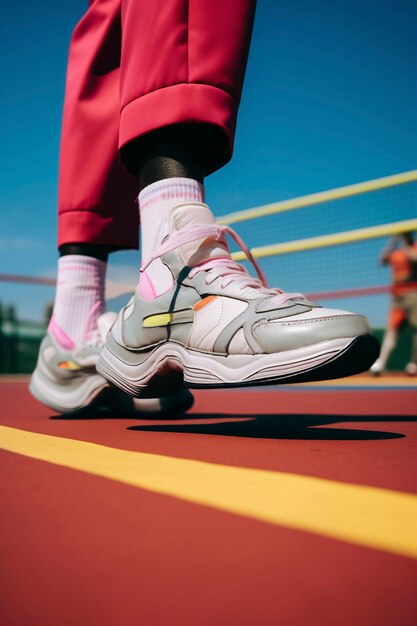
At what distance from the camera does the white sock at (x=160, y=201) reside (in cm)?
99

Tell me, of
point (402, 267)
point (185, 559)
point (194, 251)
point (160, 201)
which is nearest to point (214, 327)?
point (194, 251)

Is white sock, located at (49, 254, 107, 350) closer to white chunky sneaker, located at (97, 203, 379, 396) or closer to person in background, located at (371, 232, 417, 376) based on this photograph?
white chunky sneaker, located at (97, 203, 379, 396)

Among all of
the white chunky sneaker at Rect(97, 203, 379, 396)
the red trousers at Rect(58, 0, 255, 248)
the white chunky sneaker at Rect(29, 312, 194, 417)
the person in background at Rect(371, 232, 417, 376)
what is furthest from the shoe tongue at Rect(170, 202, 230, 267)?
the person in background at Rect(371, 232, 417, 376)

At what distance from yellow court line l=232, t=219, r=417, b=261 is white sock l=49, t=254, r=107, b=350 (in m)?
2.00

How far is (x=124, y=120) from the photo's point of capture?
97 cm

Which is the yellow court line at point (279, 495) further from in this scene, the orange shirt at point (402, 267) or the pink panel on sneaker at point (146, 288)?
the orange shirt at point (402, 267)

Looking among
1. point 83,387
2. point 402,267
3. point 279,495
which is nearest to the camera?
point 279,495

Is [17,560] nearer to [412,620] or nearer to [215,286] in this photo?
[412,620]

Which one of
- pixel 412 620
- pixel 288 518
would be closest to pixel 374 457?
pixel 288 518

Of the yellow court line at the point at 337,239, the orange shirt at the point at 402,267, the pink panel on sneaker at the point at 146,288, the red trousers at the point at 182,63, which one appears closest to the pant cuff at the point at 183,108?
the red trousers at the point at 182,63

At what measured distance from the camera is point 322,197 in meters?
4.59

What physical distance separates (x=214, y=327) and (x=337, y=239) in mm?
3319

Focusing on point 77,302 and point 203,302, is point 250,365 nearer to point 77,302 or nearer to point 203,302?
point 203,302

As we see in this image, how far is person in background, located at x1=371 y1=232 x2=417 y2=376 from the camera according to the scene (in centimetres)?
428
